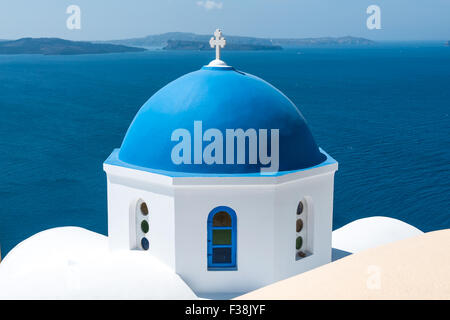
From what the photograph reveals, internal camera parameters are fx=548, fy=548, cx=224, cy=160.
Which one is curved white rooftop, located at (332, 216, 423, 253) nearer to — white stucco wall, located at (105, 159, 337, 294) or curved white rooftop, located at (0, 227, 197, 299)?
white stucco wall, located at (105, 159, 337, 294)

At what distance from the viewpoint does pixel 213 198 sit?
884 centimetres

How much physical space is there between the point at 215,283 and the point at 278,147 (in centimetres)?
251

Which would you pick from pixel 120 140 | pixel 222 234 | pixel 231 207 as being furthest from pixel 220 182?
pixel 120 140

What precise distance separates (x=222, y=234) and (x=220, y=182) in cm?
97

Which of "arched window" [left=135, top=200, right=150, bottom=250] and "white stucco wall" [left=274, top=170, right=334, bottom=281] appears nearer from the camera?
"white stucco wall" [left=274, top=170, right=334, bottom=281]

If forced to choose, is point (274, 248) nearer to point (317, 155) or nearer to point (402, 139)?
point (317, 155)

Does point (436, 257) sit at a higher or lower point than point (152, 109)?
lower

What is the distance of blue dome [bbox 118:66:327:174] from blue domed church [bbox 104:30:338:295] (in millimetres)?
17

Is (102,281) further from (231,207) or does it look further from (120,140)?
(120,140)

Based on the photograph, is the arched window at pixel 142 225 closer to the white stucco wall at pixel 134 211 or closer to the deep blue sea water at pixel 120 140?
the white stucco wall at pixel 134 211

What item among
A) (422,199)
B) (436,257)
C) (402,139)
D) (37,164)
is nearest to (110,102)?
(37,164)

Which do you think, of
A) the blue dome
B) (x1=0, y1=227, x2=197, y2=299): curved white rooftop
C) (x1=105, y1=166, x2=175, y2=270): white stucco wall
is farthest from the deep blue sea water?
(x1=0, y1=227, x2=197, y2=299): curved white rooftop

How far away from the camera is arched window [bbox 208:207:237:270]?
29.5 ft

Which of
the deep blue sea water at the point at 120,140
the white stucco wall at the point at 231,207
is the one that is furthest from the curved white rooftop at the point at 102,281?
the deep blue sea water at the point at 120,140
